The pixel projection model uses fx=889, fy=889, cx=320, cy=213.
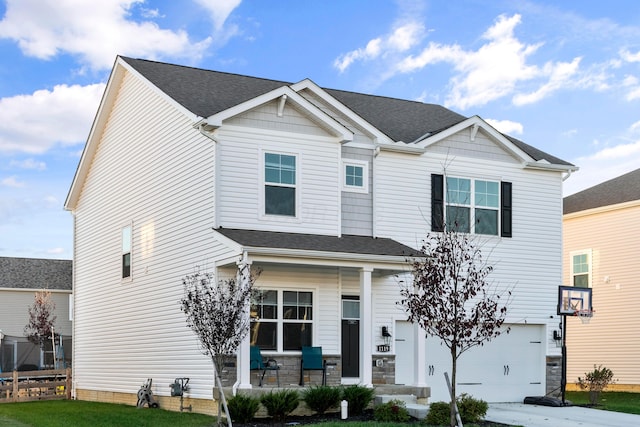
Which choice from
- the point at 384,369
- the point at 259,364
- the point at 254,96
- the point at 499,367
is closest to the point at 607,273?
the point at 499,367

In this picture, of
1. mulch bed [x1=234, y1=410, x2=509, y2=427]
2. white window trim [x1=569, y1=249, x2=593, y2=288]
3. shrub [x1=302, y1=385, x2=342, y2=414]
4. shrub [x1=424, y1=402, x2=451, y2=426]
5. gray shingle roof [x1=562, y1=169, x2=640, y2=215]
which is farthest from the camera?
white window trim [x1=569, y1=249, x2=593, y2=288]

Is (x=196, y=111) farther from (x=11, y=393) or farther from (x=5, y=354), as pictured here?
(x=5, y=354)

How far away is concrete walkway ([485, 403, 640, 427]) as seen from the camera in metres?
18.1

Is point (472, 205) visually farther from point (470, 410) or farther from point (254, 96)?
point (470, 410)

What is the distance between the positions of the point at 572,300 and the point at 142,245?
1128cm

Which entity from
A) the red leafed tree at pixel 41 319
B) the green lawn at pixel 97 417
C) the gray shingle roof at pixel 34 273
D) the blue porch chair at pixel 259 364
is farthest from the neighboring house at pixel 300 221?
the gray shingle roof at pixel 34 273

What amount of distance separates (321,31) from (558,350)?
1116cm

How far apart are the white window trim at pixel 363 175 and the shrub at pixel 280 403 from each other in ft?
19.3

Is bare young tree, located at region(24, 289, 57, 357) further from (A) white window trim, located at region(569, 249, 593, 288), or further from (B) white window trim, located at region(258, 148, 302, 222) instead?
(B) white window trim, located at region(258, 148, 302, 222)

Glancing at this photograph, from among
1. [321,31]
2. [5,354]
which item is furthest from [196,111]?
[5,354]

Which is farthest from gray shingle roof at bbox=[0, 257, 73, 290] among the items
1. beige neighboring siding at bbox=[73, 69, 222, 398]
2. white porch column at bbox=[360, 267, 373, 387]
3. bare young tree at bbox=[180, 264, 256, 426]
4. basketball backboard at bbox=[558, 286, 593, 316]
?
bare young tree at bbox=[180, 264, 256, 426]

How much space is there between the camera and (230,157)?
19766mm

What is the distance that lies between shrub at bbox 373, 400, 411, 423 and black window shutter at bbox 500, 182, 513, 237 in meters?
7.81

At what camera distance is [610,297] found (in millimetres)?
28594
